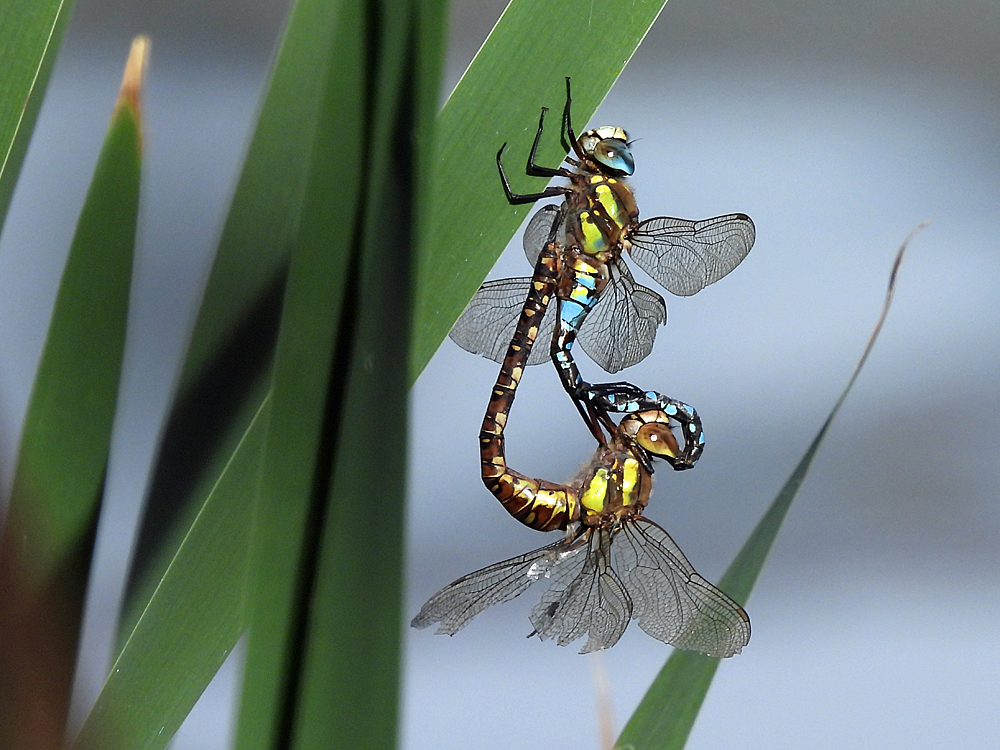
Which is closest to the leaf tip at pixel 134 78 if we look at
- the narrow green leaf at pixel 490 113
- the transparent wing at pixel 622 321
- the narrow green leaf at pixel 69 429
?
the narrow green leaf at pixel 69 429

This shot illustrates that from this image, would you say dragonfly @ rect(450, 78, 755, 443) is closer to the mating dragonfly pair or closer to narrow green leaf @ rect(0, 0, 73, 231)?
the mating dragonfly pair

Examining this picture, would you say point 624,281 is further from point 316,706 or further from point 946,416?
point 946,416

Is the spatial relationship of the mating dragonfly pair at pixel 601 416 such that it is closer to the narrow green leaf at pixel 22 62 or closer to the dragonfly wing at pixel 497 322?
the dragonfly wing at pixel 497 322

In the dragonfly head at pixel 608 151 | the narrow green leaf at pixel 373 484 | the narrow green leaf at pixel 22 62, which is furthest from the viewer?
the dragonfly head at pixel 608 151


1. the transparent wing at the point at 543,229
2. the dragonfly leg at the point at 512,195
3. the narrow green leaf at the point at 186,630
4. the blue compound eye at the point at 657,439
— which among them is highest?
the transparent wing at the point at 543,229

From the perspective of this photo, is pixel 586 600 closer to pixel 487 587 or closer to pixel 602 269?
pixel 487 587

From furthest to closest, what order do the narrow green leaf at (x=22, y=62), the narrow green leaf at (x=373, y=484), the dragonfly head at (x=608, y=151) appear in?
the dragonfly head at (x=608, y=151) < the narrow green leaf at (x=22, y=62) < the narrow green leaf at (x=373, y=484)

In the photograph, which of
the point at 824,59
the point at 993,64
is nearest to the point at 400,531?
the point at 824,59
